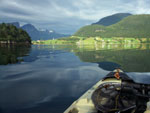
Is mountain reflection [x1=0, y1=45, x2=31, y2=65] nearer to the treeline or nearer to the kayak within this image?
the kayak

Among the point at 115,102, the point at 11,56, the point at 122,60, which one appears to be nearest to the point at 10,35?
the point at 11,56

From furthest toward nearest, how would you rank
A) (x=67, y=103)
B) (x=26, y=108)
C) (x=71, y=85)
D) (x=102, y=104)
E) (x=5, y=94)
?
(x=71, y=85) < (x=5, y=94) < (x=67, y=103) < (x=26, y=108) < (x=102, y=104)

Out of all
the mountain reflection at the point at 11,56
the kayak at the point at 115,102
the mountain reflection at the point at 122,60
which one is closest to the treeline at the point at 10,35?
the mountain reflection at the point at 11,56

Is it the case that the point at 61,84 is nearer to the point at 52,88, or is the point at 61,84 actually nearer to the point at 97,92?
the point at 52,88

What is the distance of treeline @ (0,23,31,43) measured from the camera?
153m

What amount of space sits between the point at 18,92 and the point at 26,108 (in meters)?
4.13

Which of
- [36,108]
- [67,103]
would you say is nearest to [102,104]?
[67,103]

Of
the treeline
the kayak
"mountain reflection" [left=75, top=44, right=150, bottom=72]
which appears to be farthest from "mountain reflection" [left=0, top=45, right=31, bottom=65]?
the treeline

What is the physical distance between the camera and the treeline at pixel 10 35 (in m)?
153

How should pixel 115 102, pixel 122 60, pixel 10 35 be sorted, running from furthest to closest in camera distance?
pixel 10 35
pixel 122 60
pixel 115 102

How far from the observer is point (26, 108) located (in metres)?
11.1

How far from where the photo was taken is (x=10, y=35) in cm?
15938

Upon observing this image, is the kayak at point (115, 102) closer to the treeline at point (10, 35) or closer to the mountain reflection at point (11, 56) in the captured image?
the mountain reflection at point (11, 56)

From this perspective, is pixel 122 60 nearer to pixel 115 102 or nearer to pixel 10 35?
pixel 115 102
